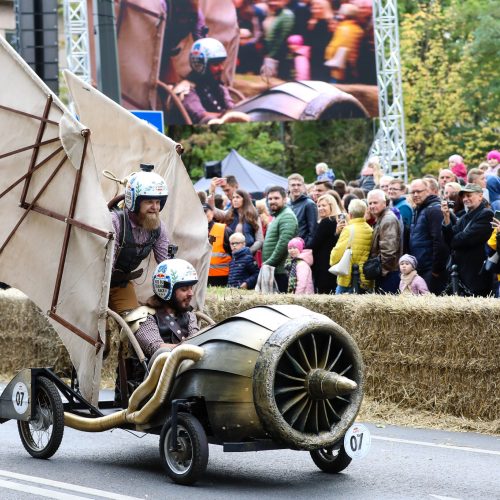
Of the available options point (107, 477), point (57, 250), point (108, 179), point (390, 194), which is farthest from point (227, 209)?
point (107, 477)

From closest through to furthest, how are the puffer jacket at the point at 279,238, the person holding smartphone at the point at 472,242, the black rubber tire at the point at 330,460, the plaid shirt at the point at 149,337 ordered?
the black rubber tire at the point at 330,460, the plaid shirt at the point at 149,337, the person holding smartphone at the point at 472,242, the puffer jacket at the point at 279,238

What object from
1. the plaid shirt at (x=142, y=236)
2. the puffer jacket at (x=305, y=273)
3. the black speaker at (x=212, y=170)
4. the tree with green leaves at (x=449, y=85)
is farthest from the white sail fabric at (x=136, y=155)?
the tree with green leaves at (x=449, y=85)

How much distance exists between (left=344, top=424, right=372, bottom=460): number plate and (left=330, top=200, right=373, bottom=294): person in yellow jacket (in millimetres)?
5807

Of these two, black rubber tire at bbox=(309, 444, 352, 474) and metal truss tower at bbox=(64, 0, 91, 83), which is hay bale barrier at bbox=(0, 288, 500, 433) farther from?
metal truss tower at bbox=(64, 0, 91, 83)

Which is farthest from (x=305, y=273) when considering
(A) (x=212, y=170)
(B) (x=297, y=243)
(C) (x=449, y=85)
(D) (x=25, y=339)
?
(C) (x=449, y=85)

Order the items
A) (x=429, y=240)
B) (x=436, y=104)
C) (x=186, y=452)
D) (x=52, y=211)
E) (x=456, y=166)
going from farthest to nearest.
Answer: (x=436, y=104)
(x=456, y=166)
(x=429, y=240)
(x=52, y=211)
(x=186, y=452)

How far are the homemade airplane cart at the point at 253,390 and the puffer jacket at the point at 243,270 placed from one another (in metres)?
7.51

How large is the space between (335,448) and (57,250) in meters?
2.80

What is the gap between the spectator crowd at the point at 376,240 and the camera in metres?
14.4

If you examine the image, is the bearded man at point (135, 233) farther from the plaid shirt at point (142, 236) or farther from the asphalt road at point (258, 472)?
the asphalt road at point (258, 472)

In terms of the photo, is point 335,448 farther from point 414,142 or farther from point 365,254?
point 414,142

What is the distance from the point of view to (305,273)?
1598cm

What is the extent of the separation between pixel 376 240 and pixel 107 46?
597 centimetres

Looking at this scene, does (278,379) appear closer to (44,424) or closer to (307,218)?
(44,424)
